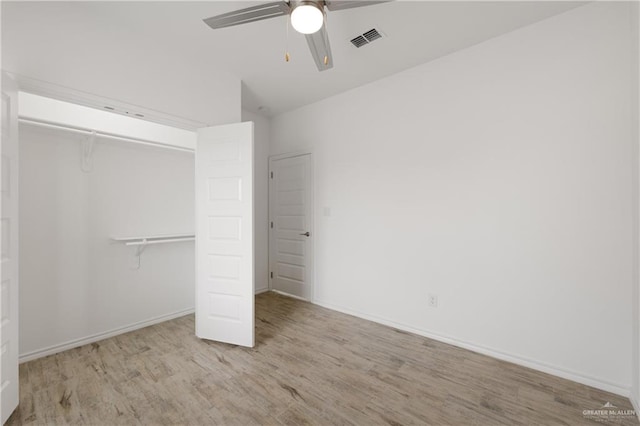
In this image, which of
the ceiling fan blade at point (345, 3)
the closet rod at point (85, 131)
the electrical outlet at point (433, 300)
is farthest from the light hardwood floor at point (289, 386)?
the ceiling fan blade at point (345, 3)

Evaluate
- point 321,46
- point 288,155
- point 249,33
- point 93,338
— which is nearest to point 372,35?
point 321,46

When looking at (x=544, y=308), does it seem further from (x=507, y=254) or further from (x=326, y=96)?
(x=326, y=96)

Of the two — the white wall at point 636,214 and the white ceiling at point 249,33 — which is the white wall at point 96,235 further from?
the white wall at point 636,214

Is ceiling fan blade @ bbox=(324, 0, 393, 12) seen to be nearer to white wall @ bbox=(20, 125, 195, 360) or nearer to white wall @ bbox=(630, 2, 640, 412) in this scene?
white wall @ bbox=(630, 2, 640, 412)

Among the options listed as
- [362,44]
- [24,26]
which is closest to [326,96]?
[362,44]

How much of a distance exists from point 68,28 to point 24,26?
0.27 meters

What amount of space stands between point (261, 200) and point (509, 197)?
11.1ft

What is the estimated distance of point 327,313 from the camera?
11.5 feet

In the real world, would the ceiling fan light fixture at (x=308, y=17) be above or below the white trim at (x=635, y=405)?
above

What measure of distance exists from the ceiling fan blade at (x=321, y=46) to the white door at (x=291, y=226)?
1928 mm

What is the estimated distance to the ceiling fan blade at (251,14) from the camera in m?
1.66

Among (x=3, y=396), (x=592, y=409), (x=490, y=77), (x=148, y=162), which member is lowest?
(x=592, y=409)

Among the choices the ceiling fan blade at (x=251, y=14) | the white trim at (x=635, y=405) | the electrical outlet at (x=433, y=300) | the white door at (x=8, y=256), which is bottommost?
the white trim at (x=635, y=405)

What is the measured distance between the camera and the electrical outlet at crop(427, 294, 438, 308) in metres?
2.80
